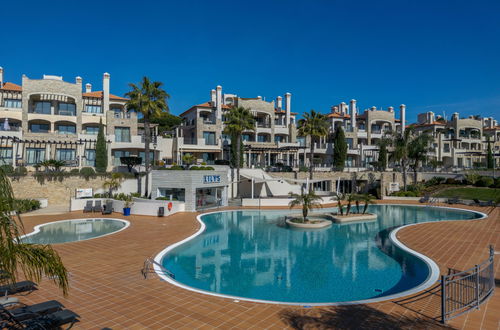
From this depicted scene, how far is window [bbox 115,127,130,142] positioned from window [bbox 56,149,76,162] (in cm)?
542

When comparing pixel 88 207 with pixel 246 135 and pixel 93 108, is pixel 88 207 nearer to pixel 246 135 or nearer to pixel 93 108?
pixel 93 108

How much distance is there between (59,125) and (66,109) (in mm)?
2390

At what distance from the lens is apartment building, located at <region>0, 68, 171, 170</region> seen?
123 ft

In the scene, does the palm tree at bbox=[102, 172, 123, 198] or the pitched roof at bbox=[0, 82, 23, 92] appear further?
the pitched roof at bbox=[0, 82, 23, 92]

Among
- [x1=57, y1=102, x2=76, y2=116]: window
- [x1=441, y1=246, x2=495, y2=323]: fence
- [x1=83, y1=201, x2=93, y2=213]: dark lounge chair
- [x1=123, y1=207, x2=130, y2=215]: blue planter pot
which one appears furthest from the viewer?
[x1=57, y1=102, x2=76, y2=116]: window

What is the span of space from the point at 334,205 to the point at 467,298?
25.7m

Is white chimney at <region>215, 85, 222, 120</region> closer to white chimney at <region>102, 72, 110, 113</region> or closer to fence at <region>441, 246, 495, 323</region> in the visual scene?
white chimney at <region>102, 72, 110, 113</region>

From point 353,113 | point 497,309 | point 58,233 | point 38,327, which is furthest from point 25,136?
point 353,113

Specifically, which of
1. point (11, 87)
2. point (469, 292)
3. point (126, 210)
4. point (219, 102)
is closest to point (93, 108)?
point (11, 87)

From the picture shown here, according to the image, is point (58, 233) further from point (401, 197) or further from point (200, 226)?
point (401, 197)

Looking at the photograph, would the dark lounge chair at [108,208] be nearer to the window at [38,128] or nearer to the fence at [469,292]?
the window at [38,128]

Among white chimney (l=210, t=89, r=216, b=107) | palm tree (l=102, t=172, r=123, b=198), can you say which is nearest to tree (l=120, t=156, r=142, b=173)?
palm tree (l=102, t=172, r=123, b=198)

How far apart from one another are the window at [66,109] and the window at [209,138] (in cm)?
1802

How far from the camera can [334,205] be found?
113ft
